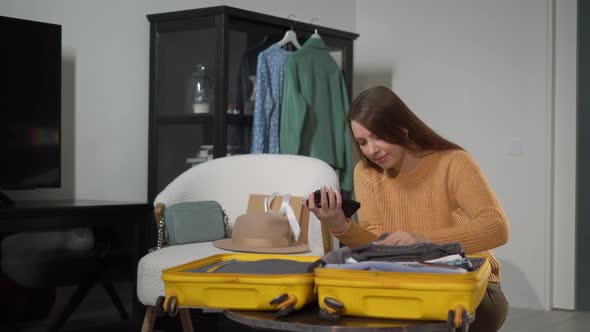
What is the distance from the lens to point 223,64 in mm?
3455

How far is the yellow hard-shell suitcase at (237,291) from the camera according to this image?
125cm

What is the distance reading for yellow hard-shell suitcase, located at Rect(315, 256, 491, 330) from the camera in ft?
3.75

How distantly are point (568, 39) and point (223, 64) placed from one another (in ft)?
6.21

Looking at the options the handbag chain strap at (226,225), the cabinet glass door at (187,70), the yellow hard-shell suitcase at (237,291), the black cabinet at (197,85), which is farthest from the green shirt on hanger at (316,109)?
the yellow hard-shell suitcase at (237,291)

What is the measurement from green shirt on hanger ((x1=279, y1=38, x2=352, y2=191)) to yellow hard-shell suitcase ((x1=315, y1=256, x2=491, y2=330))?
2.54 m

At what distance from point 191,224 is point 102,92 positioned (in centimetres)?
96

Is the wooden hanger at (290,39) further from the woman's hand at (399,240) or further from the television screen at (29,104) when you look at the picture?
the woman's hand at (399,240)

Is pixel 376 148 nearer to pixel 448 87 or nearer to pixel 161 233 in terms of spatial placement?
pixel 161 233

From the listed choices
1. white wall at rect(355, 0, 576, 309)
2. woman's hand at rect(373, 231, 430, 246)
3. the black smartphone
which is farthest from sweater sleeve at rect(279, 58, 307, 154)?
woman's hand at rect(373, 231, 430, 246)

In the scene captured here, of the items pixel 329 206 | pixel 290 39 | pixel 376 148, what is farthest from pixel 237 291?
pixel 290 39

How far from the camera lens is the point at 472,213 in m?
1.85

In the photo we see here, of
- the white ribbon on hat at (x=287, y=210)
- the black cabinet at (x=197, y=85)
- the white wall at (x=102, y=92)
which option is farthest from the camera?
the black cabinet at (x=197, y=85)

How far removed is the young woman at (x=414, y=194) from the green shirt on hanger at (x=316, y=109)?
170 centimetres

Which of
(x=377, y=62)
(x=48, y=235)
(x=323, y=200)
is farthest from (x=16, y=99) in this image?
(x=377, y=62)
